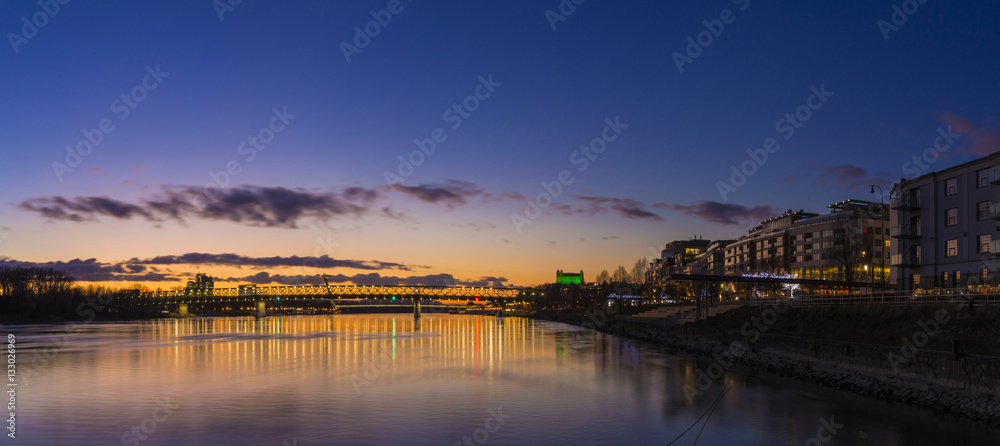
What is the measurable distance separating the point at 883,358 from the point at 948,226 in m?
37.2

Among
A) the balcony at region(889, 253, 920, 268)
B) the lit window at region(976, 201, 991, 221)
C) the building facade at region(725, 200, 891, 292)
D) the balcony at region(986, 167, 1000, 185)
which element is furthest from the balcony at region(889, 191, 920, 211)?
the building facade at region(725, 200, 891, 292)

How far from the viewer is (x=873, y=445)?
26.0 metres

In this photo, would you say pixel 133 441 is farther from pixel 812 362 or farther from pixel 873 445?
pixel 812 362

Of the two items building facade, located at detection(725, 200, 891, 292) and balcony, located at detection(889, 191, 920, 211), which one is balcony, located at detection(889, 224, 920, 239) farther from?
building facade, located at detection(725, 200, 891, 292)

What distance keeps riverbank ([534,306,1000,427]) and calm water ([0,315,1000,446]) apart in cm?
105

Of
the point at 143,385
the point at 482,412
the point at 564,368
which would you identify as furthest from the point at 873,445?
the point at 143,385

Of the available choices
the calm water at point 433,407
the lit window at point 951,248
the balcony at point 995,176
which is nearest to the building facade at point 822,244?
the lit window at point 951,248

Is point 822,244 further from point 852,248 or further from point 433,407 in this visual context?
point 433,407

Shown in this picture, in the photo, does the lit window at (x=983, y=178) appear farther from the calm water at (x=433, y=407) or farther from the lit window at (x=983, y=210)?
the calm water at (x=433, y=407)

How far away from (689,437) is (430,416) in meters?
12.2

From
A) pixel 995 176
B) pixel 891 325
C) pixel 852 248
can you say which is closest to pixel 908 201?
pixel 995 176

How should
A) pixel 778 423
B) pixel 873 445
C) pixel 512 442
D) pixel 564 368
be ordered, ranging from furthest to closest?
pixel 564 368 < pixel 778 423 < pixel 512 442 < pixel 873 445

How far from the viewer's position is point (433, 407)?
119 ft

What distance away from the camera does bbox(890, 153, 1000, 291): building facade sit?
58.9 metres
